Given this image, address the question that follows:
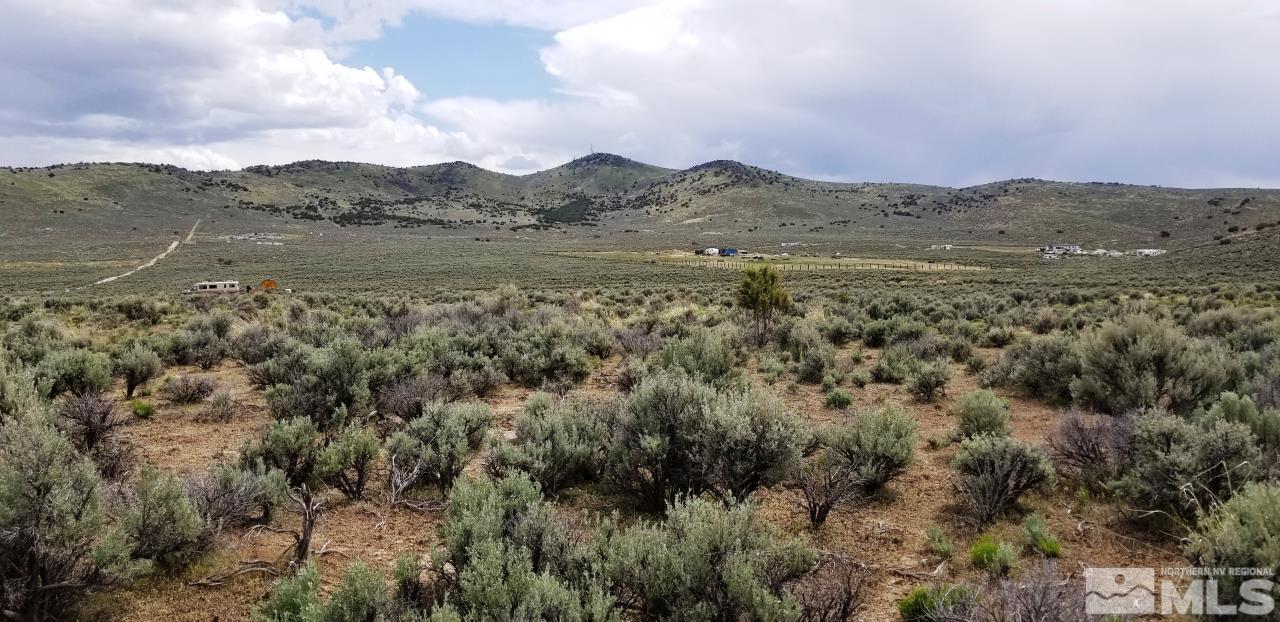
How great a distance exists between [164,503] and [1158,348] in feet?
41.4

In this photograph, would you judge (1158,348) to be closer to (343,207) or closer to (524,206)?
(343,207)

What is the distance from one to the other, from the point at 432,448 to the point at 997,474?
638 centimetres

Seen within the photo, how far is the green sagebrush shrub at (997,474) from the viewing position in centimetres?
634

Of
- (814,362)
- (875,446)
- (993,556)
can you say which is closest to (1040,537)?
(993,556)

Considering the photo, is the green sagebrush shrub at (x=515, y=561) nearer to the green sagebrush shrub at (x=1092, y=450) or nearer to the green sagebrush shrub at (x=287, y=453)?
→ the green sagebrush shrub at (x=287, y=453)

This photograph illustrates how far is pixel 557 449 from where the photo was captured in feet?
23.8

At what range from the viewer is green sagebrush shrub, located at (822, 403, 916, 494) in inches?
280

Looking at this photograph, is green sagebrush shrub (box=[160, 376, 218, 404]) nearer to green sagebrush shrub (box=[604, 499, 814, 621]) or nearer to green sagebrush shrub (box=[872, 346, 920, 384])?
green sagebrush shrub (box=[604, 499, 814, 621])

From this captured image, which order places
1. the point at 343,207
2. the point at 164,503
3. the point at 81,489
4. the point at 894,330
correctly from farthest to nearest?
the point at 343,207
the point at 894,330
the point at 164,503
the point at 81,489

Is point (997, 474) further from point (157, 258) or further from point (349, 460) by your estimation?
point (157, 258)

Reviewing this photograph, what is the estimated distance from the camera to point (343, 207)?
142500 millimetres

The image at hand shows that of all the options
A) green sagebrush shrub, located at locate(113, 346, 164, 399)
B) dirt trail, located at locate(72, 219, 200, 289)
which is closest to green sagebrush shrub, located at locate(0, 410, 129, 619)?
green sagebrush shrub, located at locate(113, 346, 164, 399)

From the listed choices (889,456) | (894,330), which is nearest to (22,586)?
(889,456)

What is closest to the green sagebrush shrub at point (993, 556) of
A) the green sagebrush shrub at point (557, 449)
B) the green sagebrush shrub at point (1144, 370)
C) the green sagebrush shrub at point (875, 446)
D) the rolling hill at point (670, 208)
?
the green sagebrush shrub at point (875, 446)
